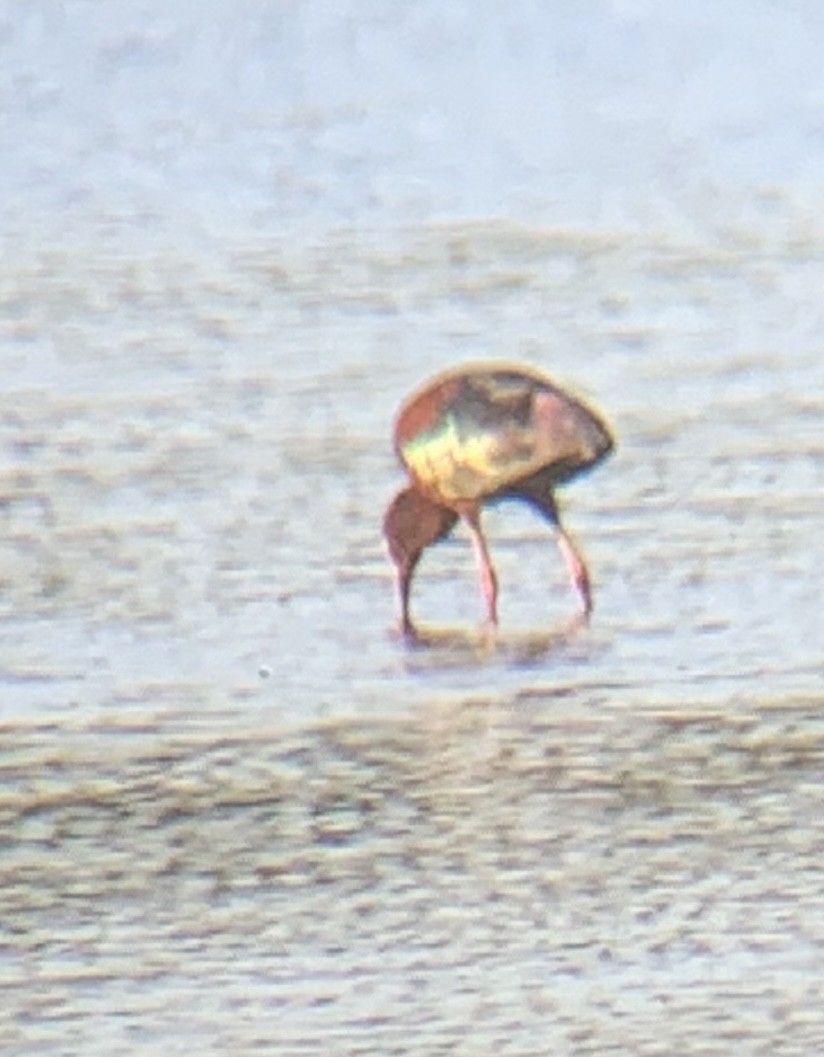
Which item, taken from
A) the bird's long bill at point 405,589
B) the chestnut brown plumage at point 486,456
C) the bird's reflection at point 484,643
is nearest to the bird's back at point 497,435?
the chestnut brown plumage at point 486,456

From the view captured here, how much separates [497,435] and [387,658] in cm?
43

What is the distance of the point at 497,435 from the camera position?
486cm

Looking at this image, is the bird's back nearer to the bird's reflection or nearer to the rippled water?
the rippled water

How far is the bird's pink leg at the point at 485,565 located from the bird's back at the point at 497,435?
0.12 ft

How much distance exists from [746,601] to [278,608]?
0.57 metres

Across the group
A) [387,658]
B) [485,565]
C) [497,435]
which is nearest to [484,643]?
[387,658]

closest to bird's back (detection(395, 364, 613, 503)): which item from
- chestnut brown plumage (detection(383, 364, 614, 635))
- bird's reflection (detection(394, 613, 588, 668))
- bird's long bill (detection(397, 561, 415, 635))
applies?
chestnut brown plumage (detection(383, 364, 614, 635))

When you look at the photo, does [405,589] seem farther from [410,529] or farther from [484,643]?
[484,643]

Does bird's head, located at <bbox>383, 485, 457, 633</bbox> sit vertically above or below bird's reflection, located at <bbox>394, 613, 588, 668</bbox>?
above

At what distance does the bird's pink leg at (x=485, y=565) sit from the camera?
4.70 m

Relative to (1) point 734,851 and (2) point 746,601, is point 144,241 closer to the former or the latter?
(2) point 746,601

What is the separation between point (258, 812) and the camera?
4.02 meters

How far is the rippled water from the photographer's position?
3617 millimetres

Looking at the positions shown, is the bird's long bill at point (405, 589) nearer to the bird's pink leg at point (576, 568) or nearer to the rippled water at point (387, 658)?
the rippled water at point (387, 658)
